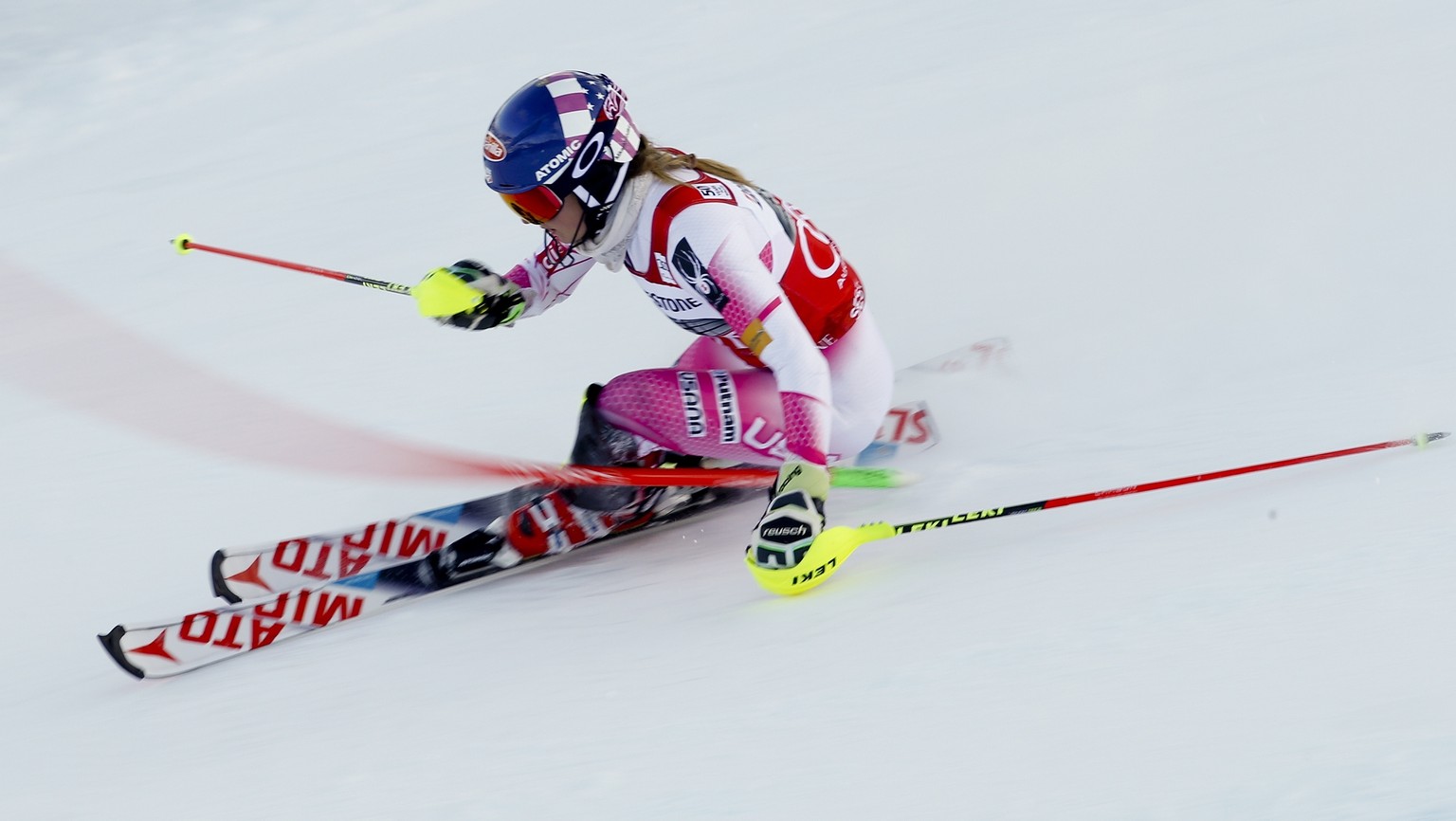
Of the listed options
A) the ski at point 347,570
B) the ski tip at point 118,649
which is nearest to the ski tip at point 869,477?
the ski at point 347,570

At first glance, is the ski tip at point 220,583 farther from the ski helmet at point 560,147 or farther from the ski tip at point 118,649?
the ski helmet at point 560,147

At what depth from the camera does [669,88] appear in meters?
7.46

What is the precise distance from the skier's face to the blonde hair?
154 millimetres

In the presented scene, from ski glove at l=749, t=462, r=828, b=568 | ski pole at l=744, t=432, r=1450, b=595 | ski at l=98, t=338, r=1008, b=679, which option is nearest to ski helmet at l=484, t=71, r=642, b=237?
ski at l=98, t=338, r=1008, b=679

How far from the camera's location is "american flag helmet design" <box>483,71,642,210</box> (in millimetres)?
2805

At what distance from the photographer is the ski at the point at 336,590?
2.87m

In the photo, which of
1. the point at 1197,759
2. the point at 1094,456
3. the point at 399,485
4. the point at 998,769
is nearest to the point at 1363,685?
the point at 1197,759

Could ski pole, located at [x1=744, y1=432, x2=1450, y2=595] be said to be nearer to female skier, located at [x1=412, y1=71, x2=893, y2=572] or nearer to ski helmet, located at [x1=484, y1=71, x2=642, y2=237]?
female skier, located at [x1=412, y1=71, x2=893, y2=572]

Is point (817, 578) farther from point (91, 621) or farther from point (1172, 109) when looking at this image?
point (1172, 109)

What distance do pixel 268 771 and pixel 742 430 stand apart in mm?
1267

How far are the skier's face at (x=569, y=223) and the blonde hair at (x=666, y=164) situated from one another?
154 mm

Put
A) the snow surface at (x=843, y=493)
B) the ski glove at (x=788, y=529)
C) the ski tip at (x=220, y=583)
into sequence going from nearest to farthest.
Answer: the snow surface at (x=843, y=493) < the ski glove at (x=788, y=529) < the ski tip at (x=220, y=583)

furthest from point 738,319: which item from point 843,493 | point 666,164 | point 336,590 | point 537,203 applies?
point 336,590

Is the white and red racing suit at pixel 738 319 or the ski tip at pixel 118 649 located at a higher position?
the white and red racing suit at pixel 738 319
